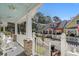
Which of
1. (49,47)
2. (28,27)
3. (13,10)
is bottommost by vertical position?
(49,47)

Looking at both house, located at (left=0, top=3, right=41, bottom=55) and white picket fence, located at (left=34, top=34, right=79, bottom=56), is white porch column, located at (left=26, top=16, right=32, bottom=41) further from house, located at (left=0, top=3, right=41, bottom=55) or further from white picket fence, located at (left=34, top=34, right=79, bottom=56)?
white picket fence, located at (left=34, top=34, right=79, bottom=56)

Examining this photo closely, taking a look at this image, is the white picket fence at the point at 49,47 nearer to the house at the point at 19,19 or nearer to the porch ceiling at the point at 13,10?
the house at the point at 19,19

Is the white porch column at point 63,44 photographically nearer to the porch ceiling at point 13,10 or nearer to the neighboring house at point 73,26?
the neighboring house at point 73,26

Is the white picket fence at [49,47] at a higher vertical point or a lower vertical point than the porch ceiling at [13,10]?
lower

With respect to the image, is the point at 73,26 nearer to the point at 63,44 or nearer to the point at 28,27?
the point at 63,44

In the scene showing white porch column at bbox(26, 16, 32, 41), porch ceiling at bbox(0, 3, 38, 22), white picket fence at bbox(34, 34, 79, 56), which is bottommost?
white picket fence at bbox(34, 34, 79, 56)

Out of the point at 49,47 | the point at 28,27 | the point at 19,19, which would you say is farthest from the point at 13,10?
the point at 49,47

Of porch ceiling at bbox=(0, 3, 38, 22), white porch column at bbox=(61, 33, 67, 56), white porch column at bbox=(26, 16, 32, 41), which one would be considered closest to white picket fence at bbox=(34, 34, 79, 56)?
white porch column at bbox=(61, 33, 67, 56)

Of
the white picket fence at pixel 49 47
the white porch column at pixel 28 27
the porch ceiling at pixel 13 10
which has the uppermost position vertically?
the porch ceiling at pixel 13 10

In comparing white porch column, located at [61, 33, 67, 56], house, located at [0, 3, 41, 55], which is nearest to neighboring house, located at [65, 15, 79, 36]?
white porch column, located at [61, 33, 67, 56]

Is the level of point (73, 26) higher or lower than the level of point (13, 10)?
lower

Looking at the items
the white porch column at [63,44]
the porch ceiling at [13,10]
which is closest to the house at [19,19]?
the porch ceiling at [13,10]

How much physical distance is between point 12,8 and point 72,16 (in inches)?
28.1

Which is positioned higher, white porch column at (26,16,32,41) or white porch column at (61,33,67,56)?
white porch column at (26,16,32,41)
